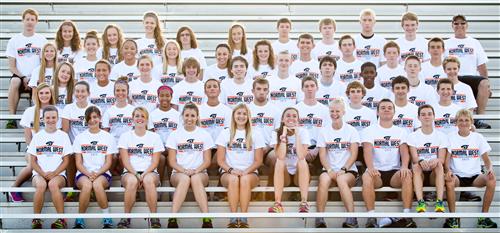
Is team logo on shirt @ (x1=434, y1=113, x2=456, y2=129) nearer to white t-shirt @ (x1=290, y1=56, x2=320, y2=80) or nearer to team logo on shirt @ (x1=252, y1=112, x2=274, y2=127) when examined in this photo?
white t-shirt @ (x1=290, y1=56, x2=320, y2=80)

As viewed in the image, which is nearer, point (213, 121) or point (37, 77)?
point (213, 121)

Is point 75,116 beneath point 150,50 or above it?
beneath

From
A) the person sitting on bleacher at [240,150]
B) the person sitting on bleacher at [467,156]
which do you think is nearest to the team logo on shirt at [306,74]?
the person sitting on bleacher at [240,150]

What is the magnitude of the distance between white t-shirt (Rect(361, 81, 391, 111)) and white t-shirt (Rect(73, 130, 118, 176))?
8.14 ft

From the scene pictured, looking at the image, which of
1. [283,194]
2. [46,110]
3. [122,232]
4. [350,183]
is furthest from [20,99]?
[350,183]

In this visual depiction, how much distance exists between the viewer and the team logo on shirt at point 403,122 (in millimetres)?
7844

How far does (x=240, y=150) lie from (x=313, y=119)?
2.62ft

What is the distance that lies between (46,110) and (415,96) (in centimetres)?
350

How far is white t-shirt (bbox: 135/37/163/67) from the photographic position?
9047 mm

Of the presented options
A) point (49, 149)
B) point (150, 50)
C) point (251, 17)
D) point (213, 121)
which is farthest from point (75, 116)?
point (251, 17)

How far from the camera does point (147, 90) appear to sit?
27.1ft

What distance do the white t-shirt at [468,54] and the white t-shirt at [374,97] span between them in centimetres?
122

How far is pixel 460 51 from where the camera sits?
9.03 metres

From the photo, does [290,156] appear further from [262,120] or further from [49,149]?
[49,149]
